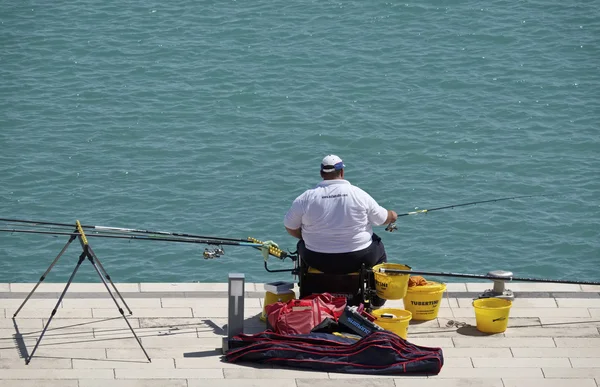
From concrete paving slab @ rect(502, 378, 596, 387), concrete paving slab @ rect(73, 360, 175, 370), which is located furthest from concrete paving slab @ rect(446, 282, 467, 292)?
concrete paving slab @ rect(73, 360, 175, 370)

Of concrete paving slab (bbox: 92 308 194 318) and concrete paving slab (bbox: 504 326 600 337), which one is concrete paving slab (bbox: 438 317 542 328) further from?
concrete paving slab (bbox: 92 308 194 318)

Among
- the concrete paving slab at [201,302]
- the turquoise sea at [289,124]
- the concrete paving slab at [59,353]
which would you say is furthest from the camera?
the turquoise sea at [289,124]

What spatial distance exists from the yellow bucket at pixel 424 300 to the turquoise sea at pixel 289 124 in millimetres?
3915

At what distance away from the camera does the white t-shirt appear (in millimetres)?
7832

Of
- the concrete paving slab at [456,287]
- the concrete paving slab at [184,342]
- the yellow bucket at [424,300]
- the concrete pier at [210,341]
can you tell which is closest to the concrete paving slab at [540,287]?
the concrete pier at [210,341]

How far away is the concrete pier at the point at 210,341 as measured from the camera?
699 cm

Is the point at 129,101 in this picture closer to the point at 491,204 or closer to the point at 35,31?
the point at 35,31

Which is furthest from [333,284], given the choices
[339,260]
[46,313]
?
[46,313]

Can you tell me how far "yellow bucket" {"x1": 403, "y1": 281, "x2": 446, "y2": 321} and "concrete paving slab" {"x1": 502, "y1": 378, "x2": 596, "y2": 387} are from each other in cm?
109

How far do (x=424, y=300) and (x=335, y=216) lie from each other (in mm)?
845

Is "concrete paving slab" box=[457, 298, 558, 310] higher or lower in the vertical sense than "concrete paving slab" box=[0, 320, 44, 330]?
lower

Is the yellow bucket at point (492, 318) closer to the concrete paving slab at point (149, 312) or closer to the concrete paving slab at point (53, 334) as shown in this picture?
the concrete paving slab at point (149, 312)

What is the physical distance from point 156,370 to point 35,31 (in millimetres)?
13947

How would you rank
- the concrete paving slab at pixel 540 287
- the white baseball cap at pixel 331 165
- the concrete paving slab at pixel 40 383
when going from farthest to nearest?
the concrete paving slab at pixel 540 287 < the white baseball cap at pixel 331 165 < the concrete paving slab at pixel 40 383
